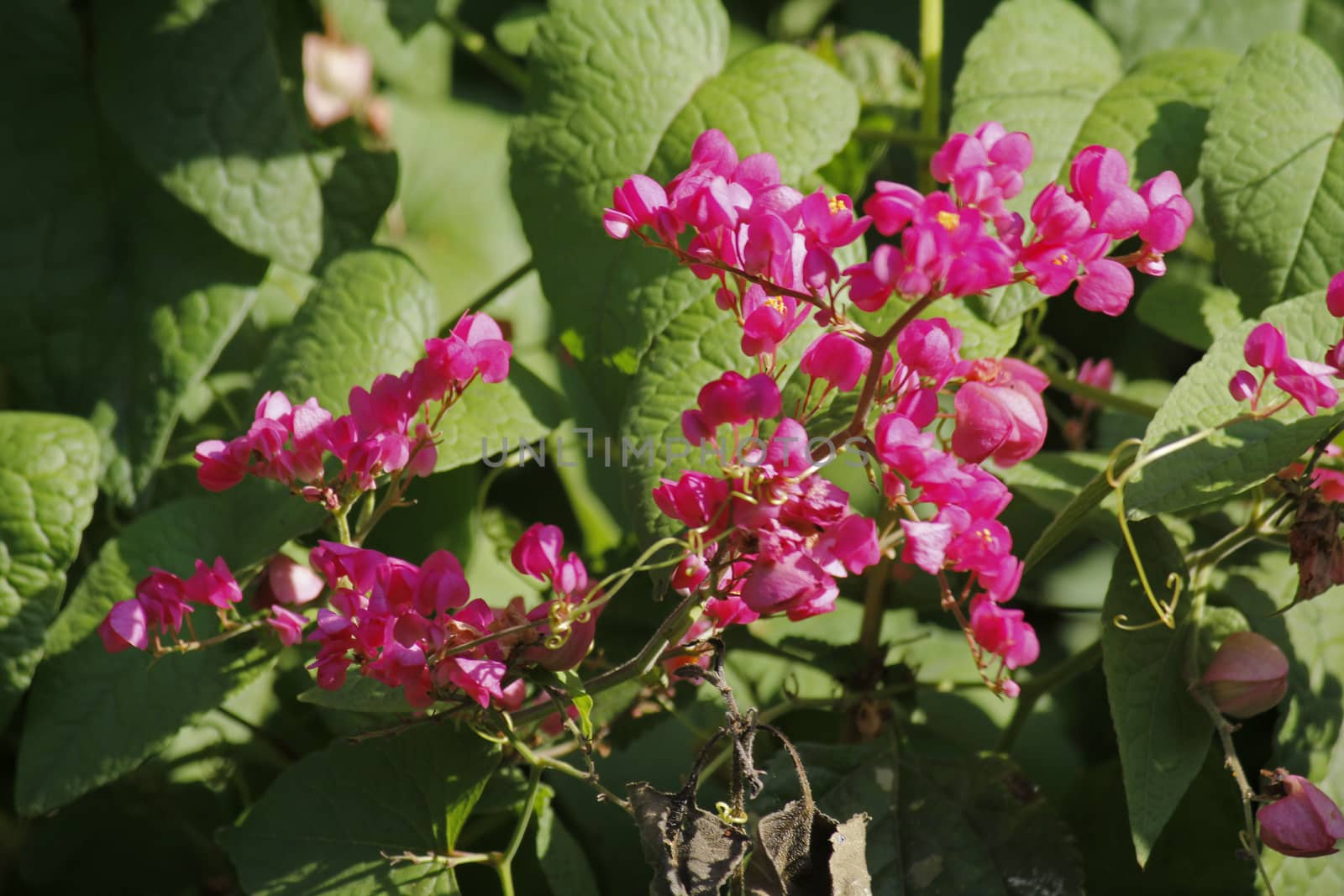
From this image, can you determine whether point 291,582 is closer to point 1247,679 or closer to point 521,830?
point 521,830

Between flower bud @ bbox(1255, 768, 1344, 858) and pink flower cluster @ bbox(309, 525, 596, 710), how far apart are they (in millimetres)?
340

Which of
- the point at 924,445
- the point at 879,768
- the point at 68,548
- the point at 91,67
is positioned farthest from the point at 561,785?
the point at 91,67

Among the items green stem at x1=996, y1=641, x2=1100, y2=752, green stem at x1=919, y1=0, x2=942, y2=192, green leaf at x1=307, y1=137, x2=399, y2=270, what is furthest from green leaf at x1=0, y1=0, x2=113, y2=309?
green stem at x1=996, y1=641, x2=1100, y2=752

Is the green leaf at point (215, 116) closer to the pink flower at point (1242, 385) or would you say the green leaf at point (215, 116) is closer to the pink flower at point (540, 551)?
the pink flower at point (540, 551)

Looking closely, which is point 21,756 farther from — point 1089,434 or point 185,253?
point 1089,434

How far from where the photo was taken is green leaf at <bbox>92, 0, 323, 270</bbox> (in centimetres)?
85

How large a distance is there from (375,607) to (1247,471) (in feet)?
1.34

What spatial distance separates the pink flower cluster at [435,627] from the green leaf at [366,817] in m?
0.10

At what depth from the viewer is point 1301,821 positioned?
575 millimetres

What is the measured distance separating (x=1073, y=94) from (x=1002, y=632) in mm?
427

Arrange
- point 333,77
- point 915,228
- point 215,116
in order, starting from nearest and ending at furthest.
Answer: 1. point 915,228
2. point 215,116
3. point 333,77

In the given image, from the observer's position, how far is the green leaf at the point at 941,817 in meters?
0.68

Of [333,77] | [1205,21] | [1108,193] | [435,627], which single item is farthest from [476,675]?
[1205,21]

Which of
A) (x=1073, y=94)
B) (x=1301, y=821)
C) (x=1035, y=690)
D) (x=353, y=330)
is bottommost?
(x=1035, y=690)
